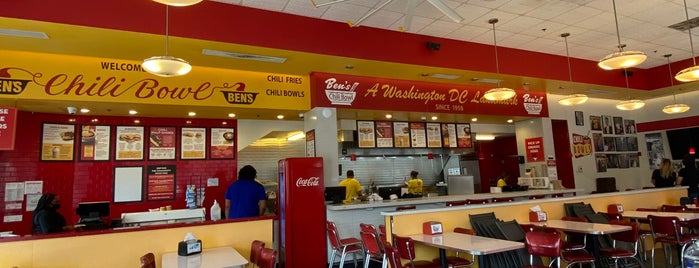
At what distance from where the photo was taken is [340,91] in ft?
21.5

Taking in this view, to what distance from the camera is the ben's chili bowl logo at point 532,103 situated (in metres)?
8.72

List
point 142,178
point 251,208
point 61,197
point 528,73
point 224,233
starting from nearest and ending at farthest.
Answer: point 224,233
point 251,208
point 61,197
point 142,178
point 528,73

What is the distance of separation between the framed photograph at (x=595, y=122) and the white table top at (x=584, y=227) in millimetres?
6058

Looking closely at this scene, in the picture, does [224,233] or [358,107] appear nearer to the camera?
[224,233]

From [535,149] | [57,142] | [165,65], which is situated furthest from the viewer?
[535,149]

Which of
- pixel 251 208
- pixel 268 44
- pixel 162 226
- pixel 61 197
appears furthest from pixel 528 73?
pixel 61 197

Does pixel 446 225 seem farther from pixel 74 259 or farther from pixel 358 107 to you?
pixel 74 259

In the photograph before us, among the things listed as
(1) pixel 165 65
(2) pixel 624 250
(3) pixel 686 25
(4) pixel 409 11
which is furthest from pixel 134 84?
→ (3) pixel 686 25

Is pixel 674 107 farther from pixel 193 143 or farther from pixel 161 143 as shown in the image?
pixel 161 143

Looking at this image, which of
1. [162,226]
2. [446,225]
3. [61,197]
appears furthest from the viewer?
[61,197]

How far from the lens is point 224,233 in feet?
13.7

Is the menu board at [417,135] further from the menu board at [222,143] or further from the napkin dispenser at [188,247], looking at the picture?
the napkin dispenser at [188,247]

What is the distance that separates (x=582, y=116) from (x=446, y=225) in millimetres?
7025

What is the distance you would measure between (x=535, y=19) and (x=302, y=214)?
4.38m
